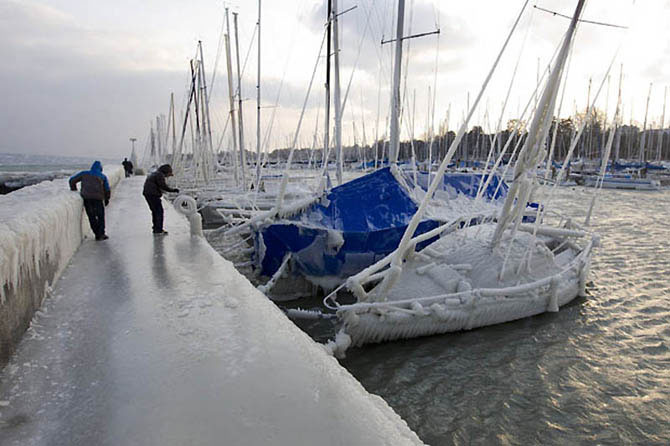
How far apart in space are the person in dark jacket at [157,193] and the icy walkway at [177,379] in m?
3.34

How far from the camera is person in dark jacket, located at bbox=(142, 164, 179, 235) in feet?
25.4

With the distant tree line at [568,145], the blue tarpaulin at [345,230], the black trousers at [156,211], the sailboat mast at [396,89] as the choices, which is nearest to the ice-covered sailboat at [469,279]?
the blue tarpaulin at [345,230]

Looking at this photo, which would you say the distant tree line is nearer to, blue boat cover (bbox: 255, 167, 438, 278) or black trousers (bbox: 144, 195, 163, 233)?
blue boat cover (bbox: 255, 167, 438, 278)

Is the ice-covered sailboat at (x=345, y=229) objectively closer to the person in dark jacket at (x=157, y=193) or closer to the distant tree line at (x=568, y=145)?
the person in dark jacket at (x=157, y=193)

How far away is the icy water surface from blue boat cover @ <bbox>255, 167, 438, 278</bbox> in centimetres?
276

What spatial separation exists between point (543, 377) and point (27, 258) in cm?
681

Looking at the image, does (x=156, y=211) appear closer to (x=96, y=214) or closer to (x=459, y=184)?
(x=96, y=214)

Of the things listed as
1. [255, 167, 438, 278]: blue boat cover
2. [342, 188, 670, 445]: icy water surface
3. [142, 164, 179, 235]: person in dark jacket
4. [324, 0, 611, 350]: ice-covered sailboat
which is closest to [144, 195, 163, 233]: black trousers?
[142, 164, 179, 235]: person in dark jacket

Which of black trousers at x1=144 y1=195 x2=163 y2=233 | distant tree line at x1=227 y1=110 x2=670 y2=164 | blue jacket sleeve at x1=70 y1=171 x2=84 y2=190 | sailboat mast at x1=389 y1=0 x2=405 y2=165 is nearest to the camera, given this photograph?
blue jacket sleeve at x1=70 y1=171 x2=84 y2=190

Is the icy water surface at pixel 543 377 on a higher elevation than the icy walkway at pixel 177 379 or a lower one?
lower

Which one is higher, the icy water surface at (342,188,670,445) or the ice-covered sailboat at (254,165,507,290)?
the ice-covered sailboat at (254,165,507,290)

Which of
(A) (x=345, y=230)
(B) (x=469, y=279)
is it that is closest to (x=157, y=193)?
(A) (x=345, y=230)

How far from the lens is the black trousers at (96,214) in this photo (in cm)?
700

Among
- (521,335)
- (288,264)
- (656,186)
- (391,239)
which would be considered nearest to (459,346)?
(521,335)
